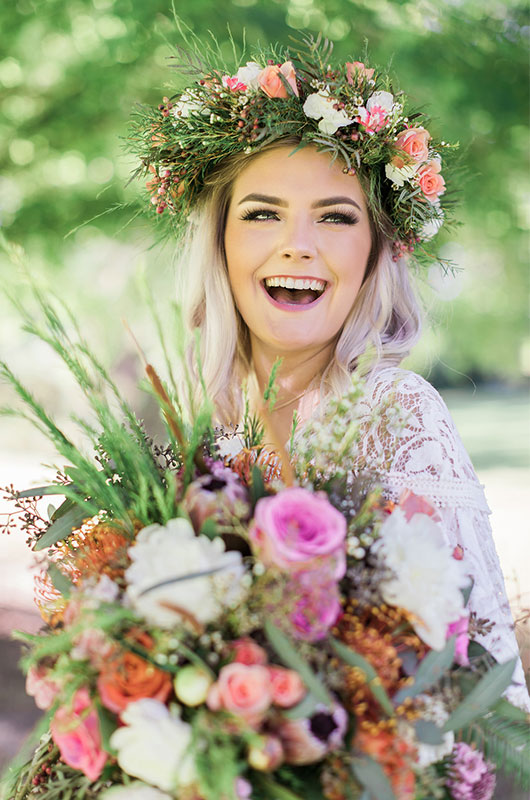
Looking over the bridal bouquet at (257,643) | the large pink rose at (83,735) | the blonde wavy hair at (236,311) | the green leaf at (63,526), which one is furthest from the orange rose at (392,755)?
the blonde wavy hair at (236,311)

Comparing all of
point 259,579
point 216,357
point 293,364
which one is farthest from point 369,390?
point 259,579

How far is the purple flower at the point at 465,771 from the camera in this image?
50.0 inches

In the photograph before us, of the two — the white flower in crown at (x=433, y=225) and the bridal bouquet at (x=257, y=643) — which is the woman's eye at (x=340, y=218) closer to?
the white flower in crown at (x=433, y=225)

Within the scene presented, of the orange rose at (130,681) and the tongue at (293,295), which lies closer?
the orange rose at (130,681)

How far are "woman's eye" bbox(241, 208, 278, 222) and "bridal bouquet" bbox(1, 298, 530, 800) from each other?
101 cm

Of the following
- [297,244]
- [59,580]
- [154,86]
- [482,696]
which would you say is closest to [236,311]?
[297,244]

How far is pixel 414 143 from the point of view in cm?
210

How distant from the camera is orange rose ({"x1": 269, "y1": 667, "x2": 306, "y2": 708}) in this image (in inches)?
40.4

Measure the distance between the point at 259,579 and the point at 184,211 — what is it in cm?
173

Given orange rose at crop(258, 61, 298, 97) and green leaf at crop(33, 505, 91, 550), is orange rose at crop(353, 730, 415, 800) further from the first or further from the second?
orange rose at crop(258, 61, 298, 97)

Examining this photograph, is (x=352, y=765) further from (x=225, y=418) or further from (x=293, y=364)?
(x=225, y=418)

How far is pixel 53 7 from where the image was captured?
4.94 metres

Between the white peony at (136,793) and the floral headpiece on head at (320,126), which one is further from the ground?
the floral headpiece on head at (320,126)

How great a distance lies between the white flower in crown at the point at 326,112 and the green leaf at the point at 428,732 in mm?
1515
